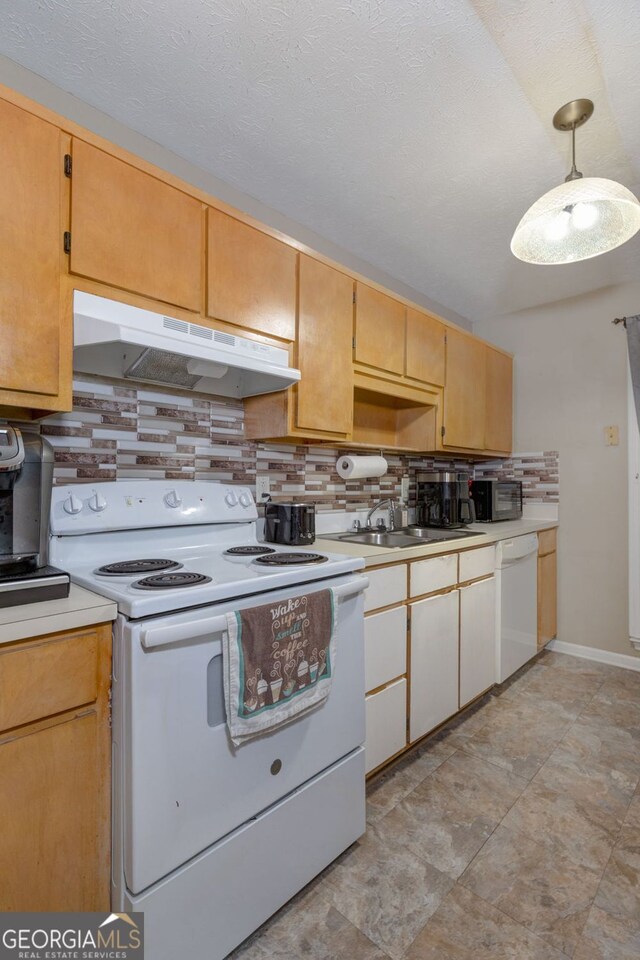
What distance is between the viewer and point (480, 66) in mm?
1472

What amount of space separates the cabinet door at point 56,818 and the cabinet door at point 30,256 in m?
0.82

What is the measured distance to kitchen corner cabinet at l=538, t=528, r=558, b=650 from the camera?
10.0 ft

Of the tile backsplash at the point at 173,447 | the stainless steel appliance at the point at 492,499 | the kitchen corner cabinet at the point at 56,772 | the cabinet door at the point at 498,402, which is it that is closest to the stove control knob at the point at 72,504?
the tile backsplash at the point at 173,447

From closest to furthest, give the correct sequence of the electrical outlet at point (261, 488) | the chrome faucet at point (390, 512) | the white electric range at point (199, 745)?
1. the white electric range at point (199, 745)
2. the electrical outlet at point (261, 488)
3. the chrome faucet at point (390, 512)

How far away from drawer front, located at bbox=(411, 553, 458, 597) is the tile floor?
73cm

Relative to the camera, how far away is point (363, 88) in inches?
60.7

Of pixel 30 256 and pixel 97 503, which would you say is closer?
pixel 30 256

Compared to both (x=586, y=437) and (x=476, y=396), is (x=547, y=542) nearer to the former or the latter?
(x=586, y=437)

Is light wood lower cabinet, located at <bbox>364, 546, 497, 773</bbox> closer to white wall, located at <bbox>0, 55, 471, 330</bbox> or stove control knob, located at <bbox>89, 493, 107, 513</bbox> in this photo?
stove control knob, located at <bbox>89, 493, 107, 513</bbox>

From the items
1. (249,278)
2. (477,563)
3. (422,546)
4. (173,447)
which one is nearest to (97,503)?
(173,447)

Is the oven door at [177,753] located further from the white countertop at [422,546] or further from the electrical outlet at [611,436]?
the electrical outlet at [611,436]

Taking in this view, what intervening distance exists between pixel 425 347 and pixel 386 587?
1.48m

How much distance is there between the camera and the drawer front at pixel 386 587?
1732 mm

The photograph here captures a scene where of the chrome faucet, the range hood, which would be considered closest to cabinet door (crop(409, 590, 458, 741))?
the chrome faucet
